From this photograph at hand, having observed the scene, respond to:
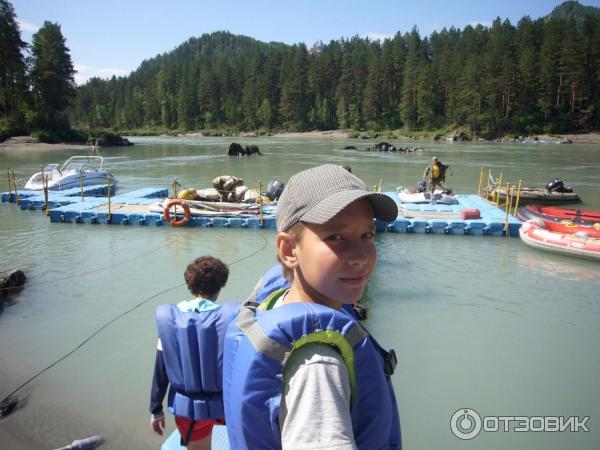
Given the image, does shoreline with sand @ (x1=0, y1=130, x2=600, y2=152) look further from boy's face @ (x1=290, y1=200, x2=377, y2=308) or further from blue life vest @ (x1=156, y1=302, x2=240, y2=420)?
boy's face @ (x1=290, y1=200, x2=377, y2=308)

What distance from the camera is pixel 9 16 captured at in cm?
6769

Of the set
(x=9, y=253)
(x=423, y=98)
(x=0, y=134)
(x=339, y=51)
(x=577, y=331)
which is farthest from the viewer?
(x=339, y=51)

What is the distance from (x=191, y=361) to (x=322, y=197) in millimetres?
1836

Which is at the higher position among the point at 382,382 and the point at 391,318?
the point at 382,382

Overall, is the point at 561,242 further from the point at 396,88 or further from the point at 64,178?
the point at 396,88

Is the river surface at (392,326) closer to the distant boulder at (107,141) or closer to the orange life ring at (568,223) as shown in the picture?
the orange life ring at (568,223)

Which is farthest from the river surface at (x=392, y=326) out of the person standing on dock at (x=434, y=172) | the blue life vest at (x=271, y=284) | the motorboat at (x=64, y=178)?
the motorboat at (x=64, y=178)

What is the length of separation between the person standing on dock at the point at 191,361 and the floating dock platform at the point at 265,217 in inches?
415

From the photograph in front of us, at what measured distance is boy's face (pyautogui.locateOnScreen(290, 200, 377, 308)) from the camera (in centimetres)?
148

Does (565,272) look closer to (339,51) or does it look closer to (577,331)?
(577,331)

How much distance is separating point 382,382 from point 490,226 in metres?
13.2

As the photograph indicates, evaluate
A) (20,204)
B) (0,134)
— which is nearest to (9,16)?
(0,134)

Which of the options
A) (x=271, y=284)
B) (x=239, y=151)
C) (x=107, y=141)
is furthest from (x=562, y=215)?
(x=107, y=141)

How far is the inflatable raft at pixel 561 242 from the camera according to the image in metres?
11.1
